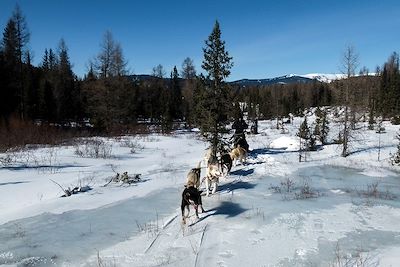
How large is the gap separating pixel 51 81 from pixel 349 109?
1492 inches

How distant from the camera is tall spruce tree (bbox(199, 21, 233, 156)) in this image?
53.5ft

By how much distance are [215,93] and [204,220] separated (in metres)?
9.24

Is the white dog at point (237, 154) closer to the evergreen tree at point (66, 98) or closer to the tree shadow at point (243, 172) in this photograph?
the tree shadow at point (243, 172)

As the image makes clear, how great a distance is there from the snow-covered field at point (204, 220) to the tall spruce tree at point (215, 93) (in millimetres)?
2754

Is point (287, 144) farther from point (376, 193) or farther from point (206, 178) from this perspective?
point (206, 178)

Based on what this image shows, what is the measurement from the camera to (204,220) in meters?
7.98

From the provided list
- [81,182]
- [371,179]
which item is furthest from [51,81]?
[371,179]

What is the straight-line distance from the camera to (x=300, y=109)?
7788cm

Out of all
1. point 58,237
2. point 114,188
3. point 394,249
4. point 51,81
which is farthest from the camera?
point 51,81

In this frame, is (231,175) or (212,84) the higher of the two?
(212,84)

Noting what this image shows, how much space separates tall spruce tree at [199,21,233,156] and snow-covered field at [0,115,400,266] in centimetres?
275

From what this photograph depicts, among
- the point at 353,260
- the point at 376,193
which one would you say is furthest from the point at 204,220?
the point at 376,193

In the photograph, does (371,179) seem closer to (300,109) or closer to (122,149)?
(122,149)

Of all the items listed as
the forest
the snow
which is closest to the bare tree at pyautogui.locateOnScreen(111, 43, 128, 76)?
the forest
